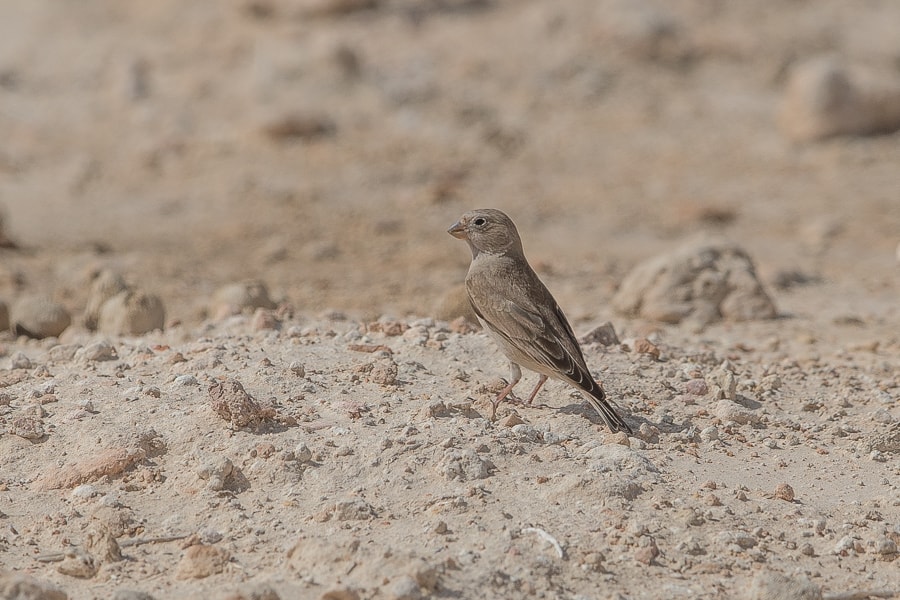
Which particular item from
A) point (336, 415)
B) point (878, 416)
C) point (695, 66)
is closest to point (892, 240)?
point (695, 66)

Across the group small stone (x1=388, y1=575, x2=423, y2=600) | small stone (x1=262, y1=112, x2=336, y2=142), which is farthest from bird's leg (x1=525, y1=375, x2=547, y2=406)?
small stone (x1=262, y1=112, x2=336, y2=142)

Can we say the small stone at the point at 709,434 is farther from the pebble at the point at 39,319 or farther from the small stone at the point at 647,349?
the pebble at the point at 39,319

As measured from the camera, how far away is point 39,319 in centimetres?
796

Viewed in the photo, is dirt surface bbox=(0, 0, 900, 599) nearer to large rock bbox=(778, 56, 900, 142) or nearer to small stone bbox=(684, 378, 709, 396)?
small stone bbox=(684, 378, 709, 396)

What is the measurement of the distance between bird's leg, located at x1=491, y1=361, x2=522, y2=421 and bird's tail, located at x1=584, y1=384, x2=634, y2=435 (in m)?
0.39

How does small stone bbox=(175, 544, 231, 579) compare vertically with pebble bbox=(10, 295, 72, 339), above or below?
above

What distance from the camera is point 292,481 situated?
198 inches

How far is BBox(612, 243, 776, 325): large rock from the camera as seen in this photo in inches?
342

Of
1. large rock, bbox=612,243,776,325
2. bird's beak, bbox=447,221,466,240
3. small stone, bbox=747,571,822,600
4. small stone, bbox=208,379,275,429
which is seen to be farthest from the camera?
large rock, bbox=612,243,776,325

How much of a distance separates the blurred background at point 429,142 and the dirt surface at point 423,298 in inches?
2.1

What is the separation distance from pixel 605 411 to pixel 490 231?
1200 mm

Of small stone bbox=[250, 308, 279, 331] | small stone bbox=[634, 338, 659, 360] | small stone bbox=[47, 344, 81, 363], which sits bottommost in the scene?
small stone bbox=[634, 338, 659, 360]

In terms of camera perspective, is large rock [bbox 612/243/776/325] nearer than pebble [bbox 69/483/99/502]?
No

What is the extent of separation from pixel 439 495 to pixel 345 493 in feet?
1.25
